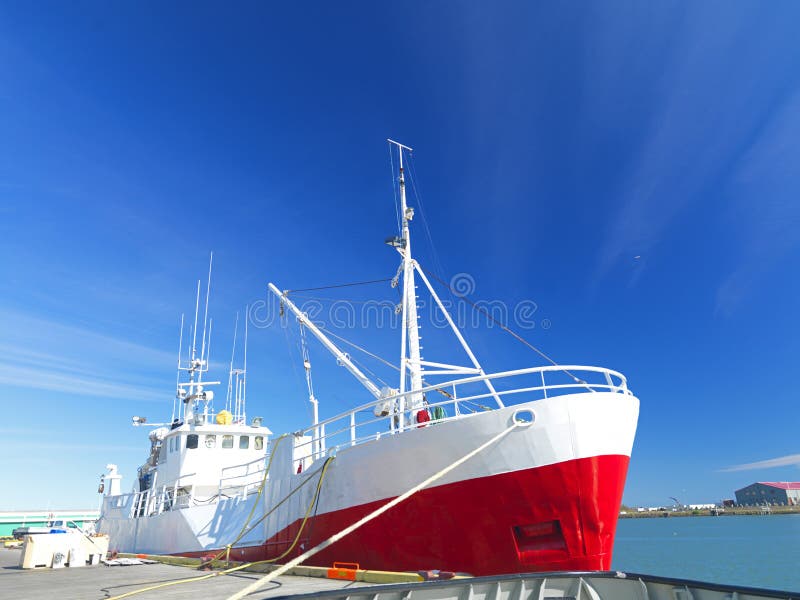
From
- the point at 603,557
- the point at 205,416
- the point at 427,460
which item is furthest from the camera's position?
the point at 205,416

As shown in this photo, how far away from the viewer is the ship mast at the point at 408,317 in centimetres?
1276

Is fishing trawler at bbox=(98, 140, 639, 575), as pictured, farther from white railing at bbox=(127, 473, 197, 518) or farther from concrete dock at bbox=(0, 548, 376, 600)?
white railing at bbox=(127, 473, 197, 518)

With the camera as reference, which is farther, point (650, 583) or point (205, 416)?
point (205, 416)

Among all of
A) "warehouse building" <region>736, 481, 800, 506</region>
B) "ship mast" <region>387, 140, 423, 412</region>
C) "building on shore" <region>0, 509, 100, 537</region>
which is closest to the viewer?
"ship mast" <region>387, 140, 423, 412</region>

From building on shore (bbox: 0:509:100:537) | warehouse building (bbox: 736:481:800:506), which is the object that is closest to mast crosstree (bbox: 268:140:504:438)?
building on shore (bbox: 0:509:100:537)

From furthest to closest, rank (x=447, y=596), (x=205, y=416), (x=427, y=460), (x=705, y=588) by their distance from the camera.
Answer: (x=205, y=416)
(x=427, y=460)
(x=447, y=596)
(x=705, y=588)

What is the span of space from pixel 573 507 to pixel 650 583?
378 cm

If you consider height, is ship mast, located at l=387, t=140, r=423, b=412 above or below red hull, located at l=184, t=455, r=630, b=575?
above

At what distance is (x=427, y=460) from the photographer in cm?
961

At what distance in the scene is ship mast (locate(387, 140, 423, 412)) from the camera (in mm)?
12758

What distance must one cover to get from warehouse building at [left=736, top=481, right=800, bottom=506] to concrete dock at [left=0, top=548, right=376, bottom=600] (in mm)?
158688

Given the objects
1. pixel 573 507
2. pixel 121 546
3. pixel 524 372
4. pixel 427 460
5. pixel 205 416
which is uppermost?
pixel 205 416

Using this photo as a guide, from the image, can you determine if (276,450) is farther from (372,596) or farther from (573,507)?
(372,596)

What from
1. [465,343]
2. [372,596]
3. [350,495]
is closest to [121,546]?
[350,495]
